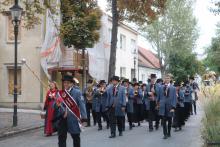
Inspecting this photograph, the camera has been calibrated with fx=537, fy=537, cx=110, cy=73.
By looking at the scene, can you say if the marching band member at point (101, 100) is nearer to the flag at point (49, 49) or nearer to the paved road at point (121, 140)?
the paved road at point (121, 140)

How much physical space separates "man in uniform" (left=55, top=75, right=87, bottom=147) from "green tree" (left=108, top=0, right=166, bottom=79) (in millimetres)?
20385

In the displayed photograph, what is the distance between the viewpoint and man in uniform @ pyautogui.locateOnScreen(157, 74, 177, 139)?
16719 millimetres

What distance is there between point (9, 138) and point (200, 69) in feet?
147

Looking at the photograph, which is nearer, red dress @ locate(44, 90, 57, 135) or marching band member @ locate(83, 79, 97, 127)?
red dress @ locate(44, 90, 57, 135)

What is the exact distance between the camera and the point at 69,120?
1136 centimetres

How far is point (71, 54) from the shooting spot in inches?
1391

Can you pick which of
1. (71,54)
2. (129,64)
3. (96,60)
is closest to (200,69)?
(129,64)

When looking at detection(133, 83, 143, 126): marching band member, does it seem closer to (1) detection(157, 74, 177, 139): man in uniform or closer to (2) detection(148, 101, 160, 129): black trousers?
(2) detection(148, 101, 160, 129): black trousers

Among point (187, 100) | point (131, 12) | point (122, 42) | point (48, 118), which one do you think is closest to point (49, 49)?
point (131, 12)

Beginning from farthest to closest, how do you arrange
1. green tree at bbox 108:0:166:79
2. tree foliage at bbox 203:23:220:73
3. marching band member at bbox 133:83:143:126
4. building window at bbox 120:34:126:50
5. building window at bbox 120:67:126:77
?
building window at bbox 120:67:126:77 < building window at bbox 120:34:126:50 < tree foliage at bbox 203:23:220:73 < green tree at bbox 108:0:166:79 < marching band member at bbox 133:83:143:126

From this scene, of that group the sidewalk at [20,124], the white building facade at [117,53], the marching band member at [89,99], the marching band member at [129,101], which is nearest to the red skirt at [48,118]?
the sidewalk at [20,124]

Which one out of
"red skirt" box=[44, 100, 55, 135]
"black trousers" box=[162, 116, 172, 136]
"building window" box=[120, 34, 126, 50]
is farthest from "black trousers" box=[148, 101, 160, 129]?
"building window" box=[120, 34, 126, 50]

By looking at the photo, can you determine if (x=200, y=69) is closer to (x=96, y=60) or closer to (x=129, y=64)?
(x=129, y=64)

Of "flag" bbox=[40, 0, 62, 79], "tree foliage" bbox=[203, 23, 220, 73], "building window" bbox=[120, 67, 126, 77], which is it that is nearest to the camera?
"flag" bbox=[40, 0, 62, 79]
